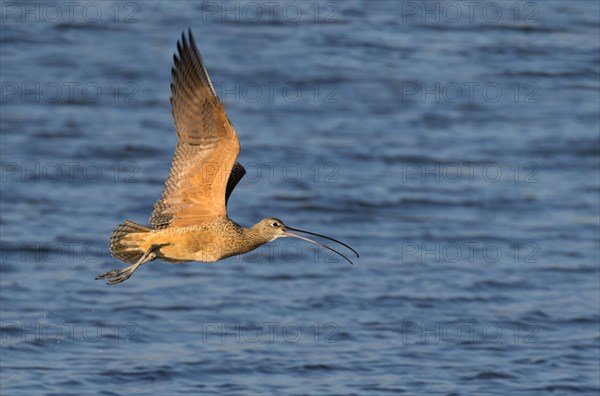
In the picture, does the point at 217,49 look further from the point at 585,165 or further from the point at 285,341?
the point at 285,341

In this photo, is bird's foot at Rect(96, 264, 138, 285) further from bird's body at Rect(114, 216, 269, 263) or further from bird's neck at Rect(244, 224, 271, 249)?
bird's neck at Rect(244, 224, 271, 249)

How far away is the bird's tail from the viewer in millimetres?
7875

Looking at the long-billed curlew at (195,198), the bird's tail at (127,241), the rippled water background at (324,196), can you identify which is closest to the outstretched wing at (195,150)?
the long-billed curlew at (195,198)

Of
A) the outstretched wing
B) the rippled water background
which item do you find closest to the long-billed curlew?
the outstretched wing

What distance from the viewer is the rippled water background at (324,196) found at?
11641 millimetres

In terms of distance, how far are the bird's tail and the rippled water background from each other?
3.09m

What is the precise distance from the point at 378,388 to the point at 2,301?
3.43 m

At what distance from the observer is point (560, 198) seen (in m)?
15.4

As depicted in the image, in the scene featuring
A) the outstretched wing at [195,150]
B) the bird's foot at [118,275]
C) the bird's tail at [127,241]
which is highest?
the outstretched wing at [195,150]

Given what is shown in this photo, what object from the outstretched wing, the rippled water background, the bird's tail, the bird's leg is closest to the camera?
the outstretched wing

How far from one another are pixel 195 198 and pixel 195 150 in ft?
0.99

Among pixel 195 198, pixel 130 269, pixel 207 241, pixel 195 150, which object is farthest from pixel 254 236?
pixel 130 269

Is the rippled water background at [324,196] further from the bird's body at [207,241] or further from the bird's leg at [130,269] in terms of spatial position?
the bird's body at [207,241]

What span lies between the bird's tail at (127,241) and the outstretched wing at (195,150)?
0.13m
